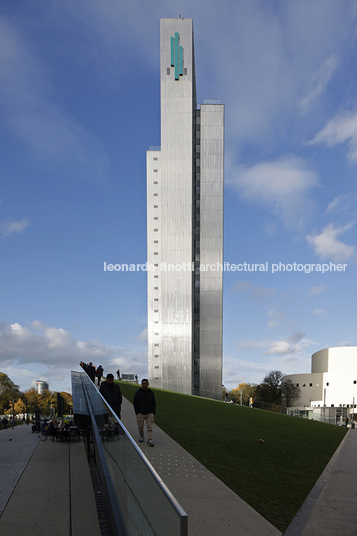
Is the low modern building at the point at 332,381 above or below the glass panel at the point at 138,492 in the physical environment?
below

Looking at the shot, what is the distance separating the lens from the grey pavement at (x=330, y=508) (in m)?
5.50

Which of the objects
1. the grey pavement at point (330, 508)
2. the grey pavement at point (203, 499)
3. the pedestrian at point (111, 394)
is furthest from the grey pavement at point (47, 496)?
the grey pavement at point (330, 508)

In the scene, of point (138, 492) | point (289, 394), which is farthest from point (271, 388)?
point (138, 492)

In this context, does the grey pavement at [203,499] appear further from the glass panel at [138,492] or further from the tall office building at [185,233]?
the tall office building at [185,233]

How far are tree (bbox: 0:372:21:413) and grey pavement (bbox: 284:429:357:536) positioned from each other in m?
73.7

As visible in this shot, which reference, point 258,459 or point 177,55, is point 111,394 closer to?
point 258,459

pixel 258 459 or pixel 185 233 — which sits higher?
pixel 185 233

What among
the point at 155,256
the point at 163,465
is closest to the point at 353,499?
the point at 163,465

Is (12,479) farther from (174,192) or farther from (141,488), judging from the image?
(174,192)

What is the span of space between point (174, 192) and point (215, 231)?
8.42 meters

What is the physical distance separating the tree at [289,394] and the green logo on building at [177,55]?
5953 centimetres

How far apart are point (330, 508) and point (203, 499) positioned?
2.06 meters

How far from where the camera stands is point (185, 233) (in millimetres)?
56719

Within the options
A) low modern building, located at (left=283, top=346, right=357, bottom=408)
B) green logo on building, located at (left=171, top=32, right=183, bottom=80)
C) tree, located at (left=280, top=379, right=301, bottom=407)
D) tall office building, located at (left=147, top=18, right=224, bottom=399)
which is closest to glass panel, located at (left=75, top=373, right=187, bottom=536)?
tall office building, located at (left=147, top=18, right=224, bottom=399)
